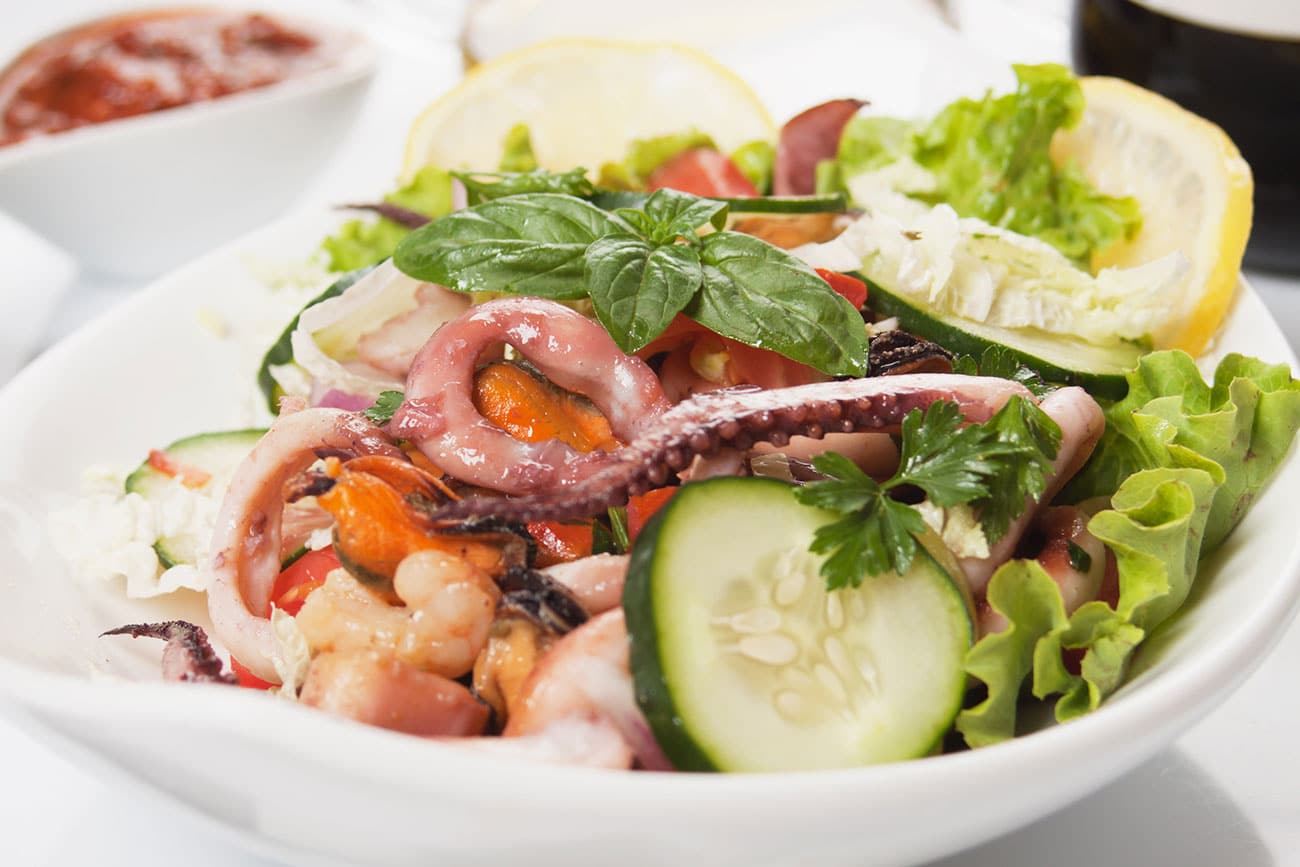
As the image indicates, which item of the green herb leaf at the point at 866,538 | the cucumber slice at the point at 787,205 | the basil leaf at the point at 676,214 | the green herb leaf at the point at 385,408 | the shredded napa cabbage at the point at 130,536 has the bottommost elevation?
the shredded napa cabbage at the point at 130,536

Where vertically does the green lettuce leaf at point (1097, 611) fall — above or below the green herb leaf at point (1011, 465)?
below

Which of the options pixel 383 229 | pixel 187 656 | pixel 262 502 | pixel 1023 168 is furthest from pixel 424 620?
pixel 1023 168

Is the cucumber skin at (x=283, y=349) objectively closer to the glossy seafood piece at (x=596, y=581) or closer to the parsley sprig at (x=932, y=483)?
the glossy seafood piece at (x=596, y=581)

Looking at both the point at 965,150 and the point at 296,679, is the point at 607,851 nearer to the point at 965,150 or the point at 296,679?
the point at 296,679

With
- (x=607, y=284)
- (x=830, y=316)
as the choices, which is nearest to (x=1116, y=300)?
(x=830, y=316)

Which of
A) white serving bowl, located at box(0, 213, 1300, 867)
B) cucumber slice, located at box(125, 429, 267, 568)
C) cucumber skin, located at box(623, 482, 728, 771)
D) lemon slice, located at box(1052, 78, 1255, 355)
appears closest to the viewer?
white serving bowl, located at box(0, 213, 1300, 867)

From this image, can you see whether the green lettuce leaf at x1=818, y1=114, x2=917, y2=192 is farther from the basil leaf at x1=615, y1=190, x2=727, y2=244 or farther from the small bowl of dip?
the small bowl of dip

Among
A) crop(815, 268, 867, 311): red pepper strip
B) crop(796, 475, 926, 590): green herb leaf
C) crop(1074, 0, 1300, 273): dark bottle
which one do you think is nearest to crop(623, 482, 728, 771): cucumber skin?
crop(796, 475, 926, 590): green herb leaf

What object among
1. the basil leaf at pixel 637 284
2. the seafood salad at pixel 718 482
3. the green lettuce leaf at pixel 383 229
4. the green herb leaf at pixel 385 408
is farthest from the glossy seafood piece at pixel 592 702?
the green lettuce leaf at pixel 383 229
